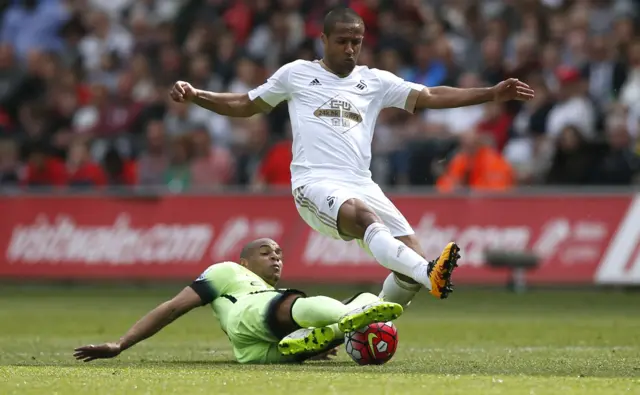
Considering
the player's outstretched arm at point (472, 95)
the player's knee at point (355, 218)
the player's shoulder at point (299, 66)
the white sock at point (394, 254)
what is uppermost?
the player's shoulder at point (299, 66)

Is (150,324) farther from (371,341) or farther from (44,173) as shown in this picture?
(44,173)

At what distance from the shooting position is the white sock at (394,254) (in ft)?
29.3

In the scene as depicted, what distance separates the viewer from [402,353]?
1026 cm

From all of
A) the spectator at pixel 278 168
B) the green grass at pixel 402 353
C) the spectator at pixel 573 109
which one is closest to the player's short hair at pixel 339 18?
the green grass at pixel 402 353

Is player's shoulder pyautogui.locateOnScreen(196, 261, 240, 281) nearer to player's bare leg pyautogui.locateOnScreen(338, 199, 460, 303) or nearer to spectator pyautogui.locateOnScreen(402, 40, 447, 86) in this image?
player's bare leg pyautogui.locateOnScreen(338, 199, 460, 303)

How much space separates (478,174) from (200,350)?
8.70 meters

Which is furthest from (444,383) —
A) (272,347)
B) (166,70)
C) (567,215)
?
(166,70)

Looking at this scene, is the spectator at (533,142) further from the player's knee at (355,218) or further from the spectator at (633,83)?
the player's knee at (355,218)

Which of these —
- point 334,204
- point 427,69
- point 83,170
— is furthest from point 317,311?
point 83,170

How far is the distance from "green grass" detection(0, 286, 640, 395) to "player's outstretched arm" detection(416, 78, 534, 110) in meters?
1.92

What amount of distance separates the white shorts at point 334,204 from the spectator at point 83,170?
1156cm

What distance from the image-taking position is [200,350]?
10742 mm

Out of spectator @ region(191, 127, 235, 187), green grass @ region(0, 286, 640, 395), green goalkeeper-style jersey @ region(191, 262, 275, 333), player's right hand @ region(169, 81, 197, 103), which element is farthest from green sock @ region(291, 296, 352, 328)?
spectator @ region(191, 127, 235, 187)

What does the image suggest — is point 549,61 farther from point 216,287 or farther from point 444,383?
point 444,383
